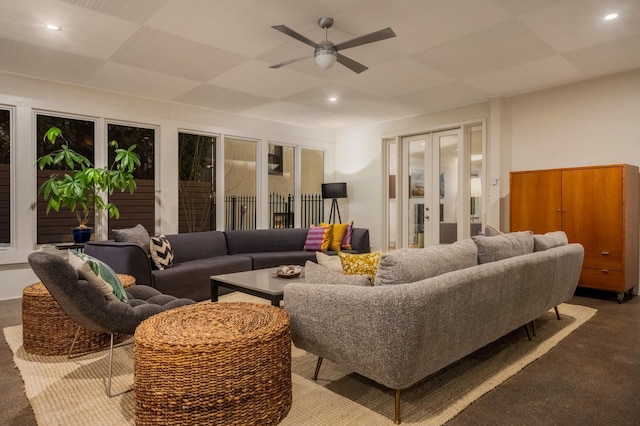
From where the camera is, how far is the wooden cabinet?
4.20m

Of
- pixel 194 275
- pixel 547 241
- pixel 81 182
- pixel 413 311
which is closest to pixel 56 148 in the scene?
pixel 81 182

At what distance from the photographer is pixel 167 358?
1.68 meters

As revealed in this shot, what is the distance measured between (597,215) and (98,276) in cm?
481

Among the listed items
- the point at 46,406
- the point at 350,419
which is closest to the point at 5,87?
the point at 46,406

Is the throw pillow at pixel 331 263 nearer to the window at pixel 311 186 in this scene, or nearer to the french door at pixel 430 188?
the french door at pixel 430 188

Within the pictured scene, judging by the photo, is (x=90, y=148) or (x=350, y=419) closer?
(x=350, y=419)

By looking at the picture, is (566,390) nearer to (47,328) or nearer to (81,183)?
(47,328)

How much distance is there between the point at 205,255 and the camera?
4902mm

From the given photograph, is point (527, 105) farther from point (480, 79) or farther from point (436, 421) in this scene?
point (436, 421)

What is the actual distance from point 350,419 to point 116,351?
6.00ft

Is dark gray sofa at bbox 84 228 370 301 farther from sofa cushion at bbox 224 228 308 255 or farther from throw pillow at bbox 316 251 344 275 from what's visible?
throw pillow at bbox 316 251 344 275

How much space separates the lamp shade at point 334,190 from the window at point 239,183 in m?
1.34

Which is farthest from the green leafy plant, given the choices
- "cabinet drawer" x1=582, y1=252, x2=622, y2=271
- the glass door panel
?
"cabinet drawer" x1=582, y1=252, x2=622, y2=271

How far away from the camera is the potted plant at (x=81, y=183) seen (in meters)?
4.36
